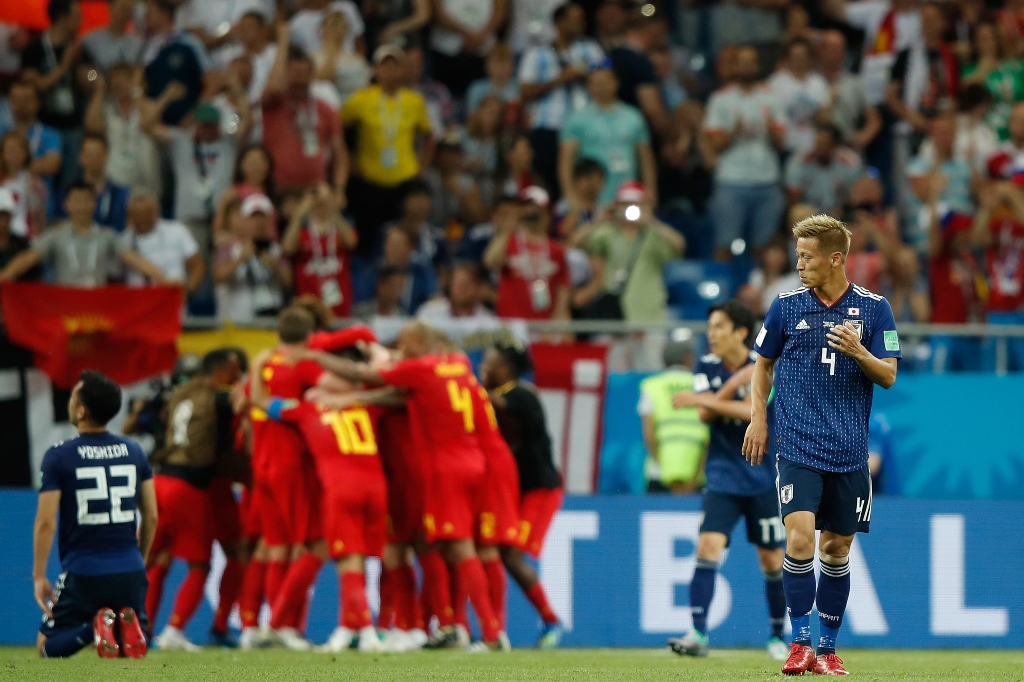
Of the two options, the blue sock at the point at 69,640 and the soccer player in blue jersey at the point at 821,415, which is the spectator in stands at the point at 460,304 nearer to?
the blue sock at the point at 69,640

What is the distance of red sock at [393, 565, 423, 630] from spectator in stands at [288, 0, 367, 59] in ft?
21.6

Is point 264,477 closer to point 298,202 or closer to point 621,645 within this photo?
point 621,645

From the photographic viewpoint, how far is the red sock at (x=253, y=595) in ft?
38.2

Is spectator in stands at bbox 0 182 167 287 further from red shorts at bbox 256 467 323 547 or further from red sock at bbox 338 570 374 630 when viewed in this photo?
red sock at bbox 338 570 374 630

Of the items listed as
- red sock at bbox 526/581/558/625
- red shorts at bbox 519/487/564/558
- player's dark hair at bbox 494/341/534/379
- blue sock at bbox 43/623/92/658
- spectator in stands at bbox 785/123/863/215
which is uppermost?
spectator in stands at bbox 785/123/863/215

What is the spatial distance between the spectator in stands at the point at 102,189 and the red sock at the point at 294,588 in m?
4.55

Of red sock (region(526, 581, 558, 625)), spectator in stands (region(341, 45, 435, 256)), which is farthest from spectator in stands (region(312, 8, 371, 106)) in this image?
red sock (region(526, 581, 558, 625))

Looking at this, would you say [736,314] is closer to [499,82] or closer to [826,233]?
[826,233]

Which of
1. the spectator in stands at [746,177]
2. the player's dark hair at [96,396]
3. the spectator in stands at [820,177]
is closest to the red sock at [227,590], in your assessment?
the player's dark hair at [96,396]

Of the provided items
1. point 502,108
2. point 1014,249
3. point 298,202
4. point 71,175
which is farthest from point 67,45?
point 1014,249

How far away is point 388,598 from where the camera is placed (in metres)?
11.8

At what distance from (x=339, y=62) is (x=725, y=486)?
760 centimetres

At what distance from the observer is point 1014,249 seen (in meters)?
15.1

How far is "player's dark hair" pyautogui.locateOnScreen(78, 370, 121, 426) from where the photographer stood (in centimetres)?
957
